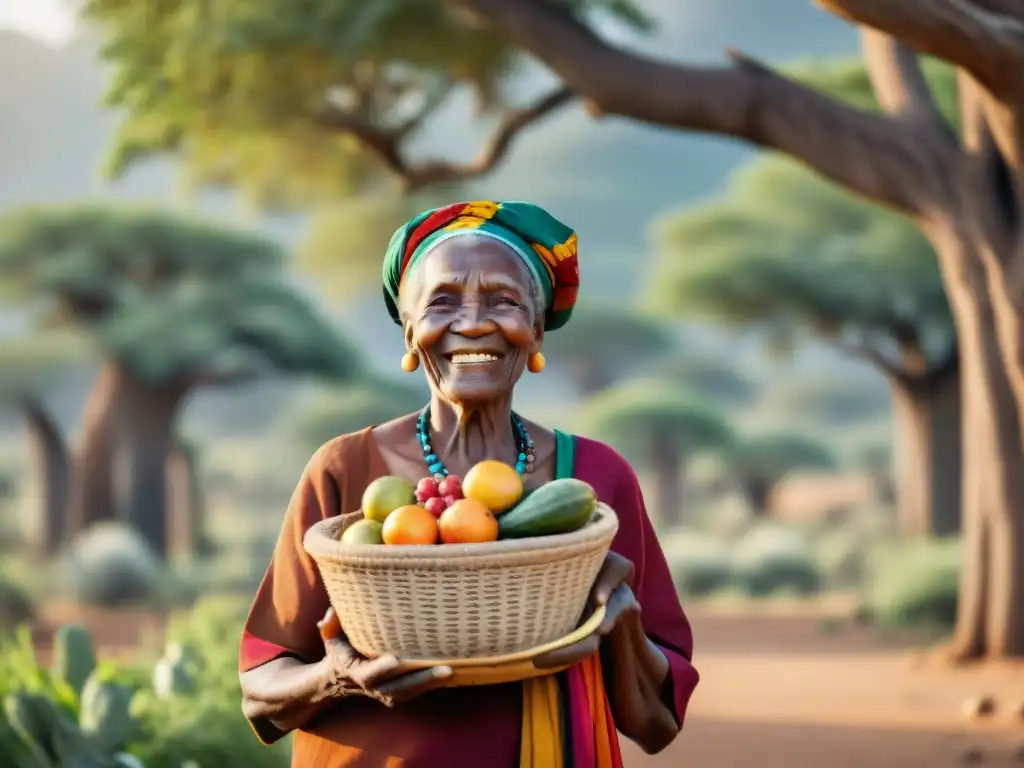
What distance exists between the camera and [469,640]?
1.70 meters

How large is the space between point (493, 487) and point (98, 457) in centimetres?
1448

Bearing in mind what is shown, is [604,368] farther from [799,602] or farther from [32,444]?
[799,602]

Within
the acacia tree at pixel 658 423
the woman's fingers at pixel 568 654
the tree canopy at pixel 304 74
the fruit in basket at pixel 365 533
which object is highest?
the tree canopy at pixel 304 74

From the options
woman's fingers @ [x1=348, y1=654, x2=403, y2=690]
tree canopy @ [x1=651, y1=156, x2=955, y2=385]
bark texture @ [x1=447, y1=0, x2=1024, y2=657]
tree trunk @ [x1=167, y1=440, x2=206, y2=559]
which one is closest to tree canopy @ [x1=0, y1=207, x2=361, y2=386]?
tree trunk @ [x1=167, y1=440, x2=206, y2=559]

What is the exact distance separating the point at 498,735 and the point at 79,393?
1566 inches

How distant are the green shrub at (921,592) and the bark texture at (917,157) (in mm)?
2508

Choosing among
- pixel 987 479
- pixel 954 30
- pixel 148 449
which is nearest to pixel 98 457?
pixel 148 449

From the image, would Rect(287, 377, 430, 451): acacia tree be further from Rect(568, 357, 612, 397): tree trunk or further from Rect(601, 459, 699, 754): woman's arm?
Rect(601, 459, 699, 754): woman's arm

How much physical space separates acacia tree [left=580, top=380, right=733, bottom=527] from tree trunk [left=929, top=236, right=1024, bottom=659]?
12838 mm

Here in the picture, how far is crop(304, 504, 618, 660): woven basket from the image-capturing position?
1.65m

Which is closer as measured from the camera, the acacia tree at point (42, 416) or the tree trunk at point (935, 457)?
the tree trunk at point (935, 457)

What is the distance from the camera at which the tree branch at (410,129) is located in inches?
354

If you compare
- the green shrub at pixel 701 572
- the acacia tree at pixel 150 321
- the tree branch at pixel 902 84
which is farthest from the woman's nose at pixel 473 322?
the acacia tree at pixel 150 321

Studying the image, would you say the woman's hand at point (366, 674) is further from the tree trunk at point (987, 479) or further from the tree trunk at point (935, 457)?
the tree trunk at point (935, 457)
